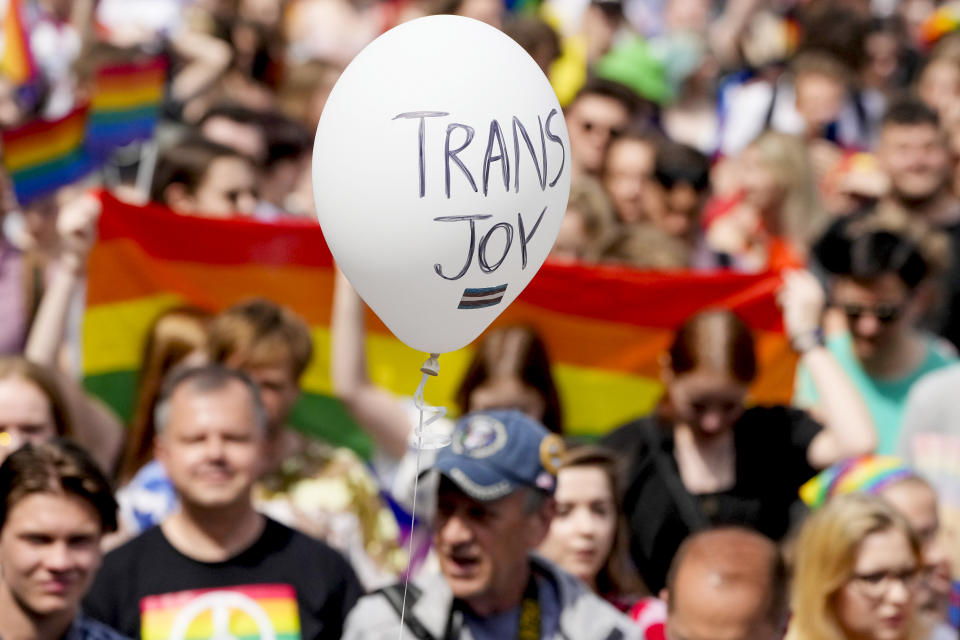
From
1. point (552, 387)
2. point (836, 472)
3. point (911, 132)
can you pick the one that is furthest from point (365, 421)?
point (911, 132)

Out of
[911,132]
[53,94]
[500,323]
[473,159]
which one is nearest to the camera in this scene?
[473,159]

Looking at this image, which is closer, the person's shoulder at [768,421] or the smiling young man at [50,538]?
the smiling young man at [50,538]

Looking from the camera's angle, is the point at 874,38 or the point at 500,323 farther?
the point at 874,38

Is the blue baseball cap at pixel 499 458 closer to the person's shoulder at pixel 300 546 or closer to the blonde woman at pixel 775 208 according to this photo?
the person's shoulder at pixel 300 546

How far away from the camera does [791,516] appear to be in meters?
5.32

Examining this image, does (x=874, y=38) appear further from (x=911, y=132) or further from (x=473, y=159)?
(x=473, y=159)

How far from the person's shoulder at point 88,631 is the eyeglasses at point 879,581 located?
1842 millimetres

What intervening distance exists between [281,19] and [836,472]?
672 cm

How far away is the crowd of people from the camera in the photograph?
4.25m

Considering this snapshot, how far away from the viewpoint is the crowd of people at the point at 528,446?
4.25 meters

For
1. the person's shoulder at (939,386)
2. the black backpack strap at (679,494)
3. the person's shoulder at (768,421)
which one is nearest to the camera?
the black backpack strap at (679,494)

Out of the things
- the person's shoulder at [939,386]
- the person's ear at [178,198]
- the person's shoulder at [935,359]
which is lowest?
the person's shoulder at [939,386]

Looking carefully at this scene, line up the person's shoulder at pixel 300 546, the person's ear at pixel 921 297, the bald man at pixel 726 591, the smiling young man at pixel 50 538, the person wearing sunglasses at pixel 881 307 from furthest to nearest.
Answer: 1. the person's ear at pixel 921 297
2. the person wearing sunglasses at pixel 881 307
3. the person's shoulder at pixel 300 546
4. the bald man at pixel 726 591
5. the smiling young man at pixel 50 538

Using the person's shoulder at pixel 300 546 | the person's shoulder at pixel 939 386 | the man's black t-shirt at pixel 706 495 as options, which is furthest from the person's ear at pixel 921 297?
the person's shoulder at pixel 300 546
